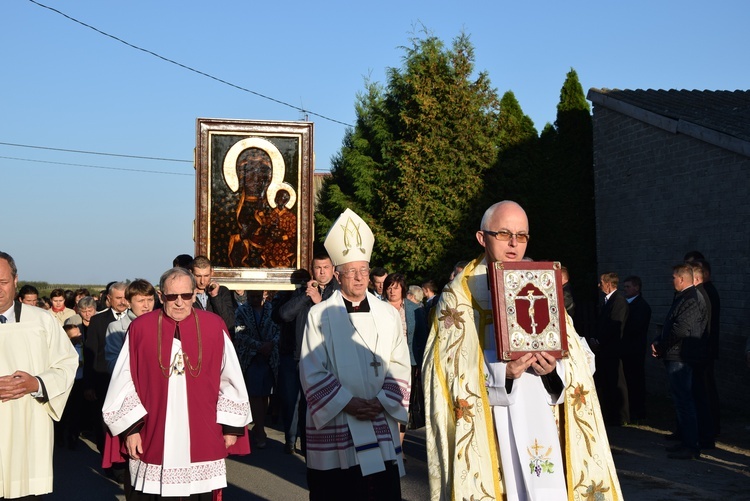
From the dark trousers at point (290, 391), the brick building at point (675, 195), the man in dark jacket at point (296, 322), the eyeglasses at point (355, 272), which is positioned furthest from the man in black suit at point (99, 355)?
the brick building at point (675, 195)

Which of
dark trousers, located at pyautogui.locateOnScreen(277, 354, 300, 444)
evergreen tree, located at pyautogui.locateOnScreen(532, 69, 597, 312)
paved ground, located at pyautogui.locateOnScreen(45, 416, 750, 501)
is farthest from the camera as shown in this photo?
evergreen tree, located at pyautogui.locateOnScreen(532, 69, 597, 312)

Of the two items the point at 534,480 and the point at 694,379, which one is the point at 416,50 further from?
the point at 534,480

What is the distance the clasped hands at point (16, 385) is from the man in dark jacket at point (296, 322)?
8.84 ft

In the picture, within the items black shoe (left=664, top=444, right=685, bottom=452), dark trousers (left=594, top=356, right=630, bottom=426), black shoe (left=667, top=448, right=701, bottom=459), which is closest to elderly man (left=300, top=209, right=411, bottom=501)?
black shoe (left=667, top=448, right=701, bottom=459)

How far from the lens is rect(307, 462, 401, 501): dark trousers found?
558cm

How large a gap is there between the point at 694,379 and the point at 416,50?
45.2 feet

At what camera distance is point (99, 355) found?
1055cm

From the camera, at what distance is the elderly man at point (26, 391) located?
5730 millimetres

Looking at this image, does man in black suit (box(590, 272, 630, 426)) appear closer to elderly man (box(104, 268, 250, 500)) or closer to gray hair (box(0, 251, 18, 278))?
elderly man (box(104, 268, 250, 500))

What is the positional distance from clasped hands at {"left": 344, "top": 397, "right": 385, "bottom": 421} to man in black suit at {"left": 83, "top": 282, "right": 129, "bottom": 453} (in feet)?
14.8

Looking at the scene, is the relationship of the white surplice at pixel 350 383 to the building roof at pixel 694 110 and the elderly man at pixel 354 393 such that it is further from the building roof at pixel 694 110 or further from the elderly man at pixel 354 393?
the building roof at pixel 694 110

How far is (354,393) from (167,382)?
1109mm

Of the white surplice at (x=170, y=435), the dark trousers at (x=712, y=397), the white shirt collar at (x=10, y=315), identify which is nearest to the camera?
the white surplice at (x=170, y=435)

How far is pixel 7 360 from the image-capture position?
5.81m
